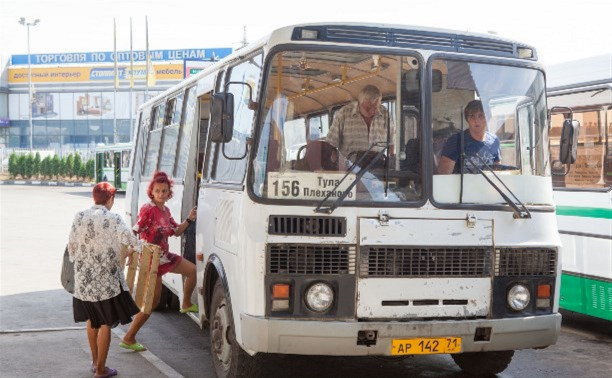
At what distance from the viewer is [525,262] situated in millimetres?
6090

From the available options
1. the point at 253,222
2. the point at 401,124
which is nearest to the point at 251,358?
the point at 253,222

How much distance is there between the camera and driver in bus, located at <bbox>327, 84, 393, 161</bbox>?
A: 19.1ft

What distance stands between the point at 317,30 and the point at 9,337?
15.7 feet

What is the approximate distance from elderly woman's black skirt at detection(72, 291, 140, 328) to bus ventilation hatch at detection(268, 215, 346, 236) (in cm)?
194

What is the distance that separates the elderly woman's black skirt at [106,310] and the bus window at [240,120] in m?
1.29

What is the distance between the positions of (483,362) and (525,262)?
1.39 metres

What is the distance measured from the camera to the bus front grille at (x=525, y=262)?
19.7 feet

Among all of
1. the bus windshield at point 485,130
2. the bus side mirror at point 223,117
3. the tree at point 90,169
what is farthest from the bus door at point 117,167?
the bus windshield at point 485,130

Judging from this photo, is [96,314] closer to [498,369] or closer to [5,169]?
[498,369]

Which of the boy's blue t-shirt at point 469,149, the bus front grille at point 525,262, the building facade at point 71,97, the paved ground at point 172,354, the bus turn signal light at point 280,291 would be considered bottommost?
the paved ground at point 172,354

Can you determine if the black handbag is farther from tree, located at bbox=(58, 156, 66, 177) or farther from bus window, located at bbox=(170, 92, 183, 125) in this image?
tree, located at bbox=(58, 156, 66, 177)

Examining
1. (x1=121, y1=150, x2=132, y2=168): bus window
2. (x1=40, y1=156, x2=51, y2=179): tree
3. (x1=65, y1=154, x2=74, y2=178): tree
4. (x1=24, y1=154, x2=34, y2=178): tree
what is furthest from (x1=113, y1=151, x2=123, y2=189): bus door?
(x1=24, y1=154, x2=34, y2=178): tree

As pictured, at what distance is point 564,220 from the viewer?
9266 mm

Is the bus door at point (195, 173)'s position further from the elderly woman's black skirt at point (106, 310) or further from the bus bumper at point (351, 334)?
the bus bumper at point (351, 334)
